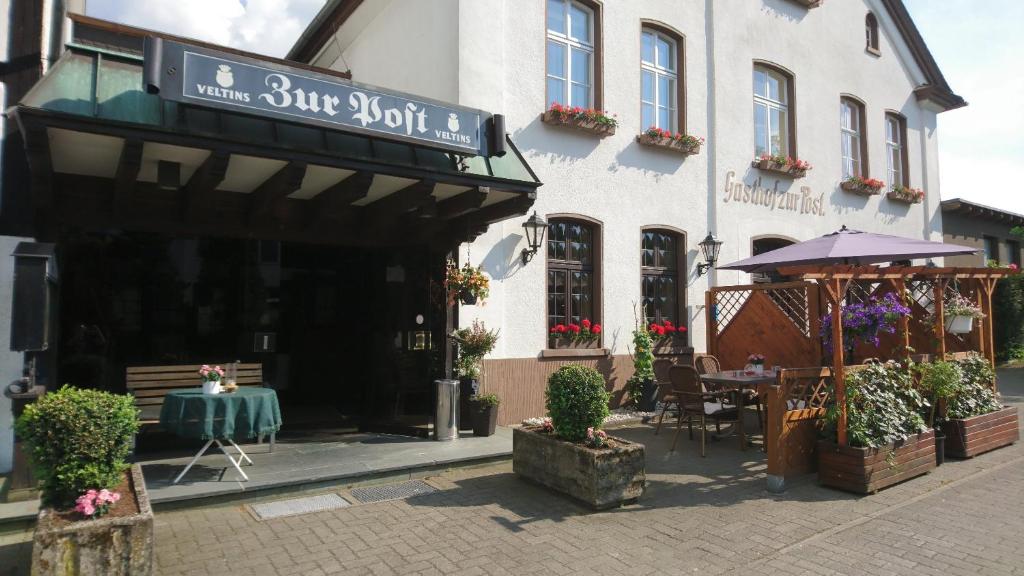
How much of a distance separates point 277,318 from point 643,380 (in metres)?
5.68

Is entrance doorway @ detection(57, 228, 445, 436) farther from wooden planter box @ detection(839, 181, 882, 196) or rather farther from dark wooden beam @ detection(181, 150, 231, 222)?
wooden planter box @ detection(839, 181, 882, 196)

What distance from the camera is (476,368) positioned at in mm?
7852

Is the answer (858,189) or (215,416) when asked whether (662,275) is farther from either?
(215,416)

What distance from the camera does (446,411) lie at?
7.34 m

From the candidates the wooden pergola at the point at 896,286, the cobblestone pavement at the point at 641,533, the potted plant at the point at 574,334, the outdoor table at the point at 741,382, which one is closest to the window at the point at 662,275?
the potted plant at the point at 574,334

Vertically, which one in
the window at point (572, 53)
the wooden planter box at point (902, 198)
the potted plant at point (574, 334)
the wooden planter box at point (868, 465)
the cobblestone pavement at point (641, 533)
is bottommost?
the cobblestone pavement at point (641, 533)

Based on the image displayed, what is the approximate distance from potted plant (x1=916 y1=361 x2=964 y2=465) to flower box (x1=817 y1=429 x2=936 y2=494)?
60 cm

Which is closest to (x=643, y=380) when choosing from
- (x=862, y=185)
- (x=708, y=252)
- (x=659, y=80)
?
(x=708, y=252)

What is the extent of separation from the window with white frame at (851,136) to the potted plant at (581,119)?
734 centimetres

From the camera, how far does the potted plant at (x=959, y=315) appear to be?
7125 millimetres

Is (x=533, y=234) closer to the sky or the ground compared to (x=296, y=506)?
closer to the sky

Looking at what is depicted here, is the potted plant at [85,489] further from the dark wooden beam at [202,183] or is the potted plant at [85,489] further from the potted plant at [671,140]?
the potted plant at [671,140]

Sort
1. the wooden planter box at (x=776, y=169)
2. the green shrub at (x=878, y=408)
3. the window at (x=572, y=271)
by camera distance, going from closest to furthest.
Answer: the green shrub at (x=878, y=408) < the window at (x=572, y=271) < the wooden planter box at (x=776, y=169)

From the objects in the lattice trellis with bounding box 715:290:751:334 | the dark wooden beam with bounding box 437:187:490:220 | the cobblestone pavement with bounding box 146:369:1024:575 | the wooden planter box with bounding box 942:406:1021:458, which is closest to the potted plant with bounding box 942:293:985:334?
the wooden planter box with bounding box 942:406:1021:458
